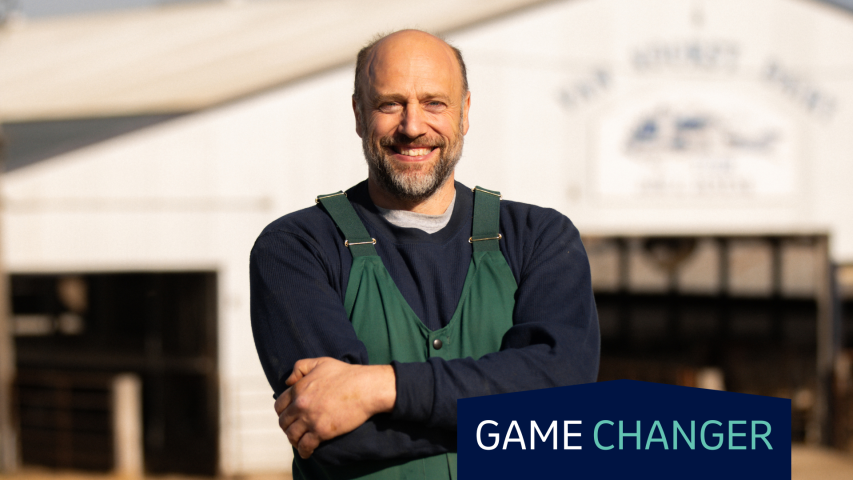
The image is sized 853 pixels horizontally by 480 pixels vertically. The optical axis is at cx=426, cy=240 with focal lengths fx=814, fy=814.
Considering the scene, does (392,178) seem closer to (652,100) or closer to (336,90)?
(336,90)

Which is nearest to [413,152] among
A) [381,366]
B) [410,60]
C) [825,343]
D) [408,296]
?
[410,60]

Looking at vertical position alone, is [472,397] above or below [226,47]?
below

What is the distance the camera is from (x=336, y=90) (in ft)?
33.3

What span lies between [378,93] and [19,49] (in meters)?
18.8

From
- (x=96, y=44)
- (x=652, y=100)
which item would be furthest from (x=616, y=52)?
(x=96, y=44)

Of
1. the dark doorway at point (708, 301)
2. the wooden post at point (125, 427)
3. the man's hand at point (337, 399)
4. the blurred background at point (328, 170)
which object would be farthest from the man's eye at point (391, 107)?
the dark doorway at point (708, 301)

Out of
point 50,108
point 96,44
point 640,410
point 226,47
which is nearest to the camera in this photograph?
point 640,410

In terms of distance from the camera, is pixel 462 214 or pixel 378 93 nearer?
pixel 378 93

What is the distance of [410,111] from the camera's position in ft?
6.98

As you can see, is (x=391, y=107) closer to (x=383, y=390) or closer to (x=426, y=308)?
(x=426, y=308)

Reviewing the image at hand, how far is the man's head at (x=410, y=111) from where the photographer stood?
213 cm

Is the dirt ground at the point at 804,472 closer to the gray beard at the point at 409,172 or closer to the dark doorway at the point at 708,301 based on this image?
the dark doorway at the point at 708,301

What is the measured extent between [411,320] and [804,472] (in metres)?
9.49

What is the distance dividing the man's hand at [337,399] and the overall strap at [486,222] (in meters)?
0.46
